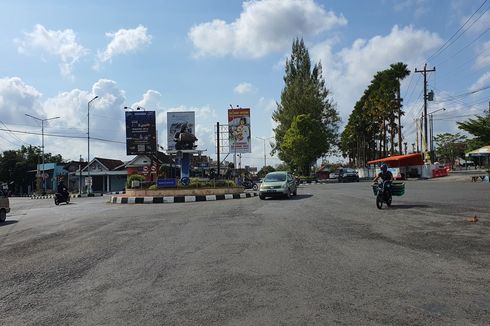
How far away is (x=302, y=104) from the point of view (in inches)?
2542

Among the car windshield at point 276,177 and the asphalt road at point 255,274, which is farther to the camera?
the car windshield at point 276,177

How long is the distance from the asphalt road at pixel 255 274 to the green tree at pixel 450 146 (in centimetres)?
10322

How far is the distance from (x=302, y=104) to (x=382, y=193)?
48.7 metres

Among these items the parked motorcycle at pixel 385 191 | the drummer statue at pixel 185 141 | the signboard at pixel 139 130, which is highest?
the signboard at pixel 139 130

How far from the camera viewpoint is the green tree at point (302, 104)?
212ft

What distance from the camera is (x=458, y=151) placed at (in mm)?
110750

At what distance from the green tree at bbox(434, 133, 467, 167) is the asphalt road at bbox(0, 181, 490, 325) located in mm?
103223

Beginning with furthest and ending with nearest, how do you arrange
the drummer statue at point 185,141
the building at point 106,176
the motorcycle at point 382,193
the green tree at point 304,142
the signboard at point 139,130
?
the building at point 106,176, the green tree at point 304,142, the signboard at point 139,130, the drummer statue at point 185,141, the motorcycle at point 382,193

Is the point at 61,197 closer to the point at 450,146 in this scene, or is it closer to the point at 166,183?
the point at 166,183

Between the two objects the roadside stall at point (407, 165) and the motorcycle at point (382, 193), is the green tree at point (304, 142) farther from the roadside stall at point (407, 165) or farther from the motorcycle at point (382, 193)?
the motorcycle at point (382, 193)

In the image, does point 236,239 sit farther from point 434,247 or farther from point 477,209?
point 477,209

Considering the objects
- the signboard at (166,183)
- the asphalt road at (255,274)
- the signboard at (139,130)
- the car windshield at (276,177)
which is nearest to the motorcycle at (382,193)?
the asphalt road at (255,274)

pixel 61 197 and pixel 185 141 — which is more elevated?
pixel 185 141

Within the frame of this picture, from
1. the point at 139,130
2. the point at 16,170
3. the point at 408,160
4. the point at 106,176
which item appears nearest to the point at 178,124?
the point at 139,130
